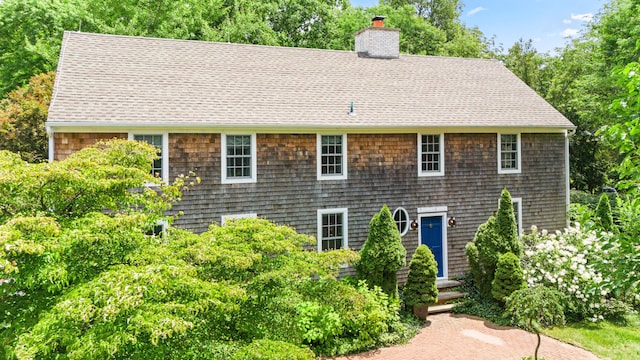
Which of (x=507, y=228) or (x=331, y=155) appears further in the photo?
(x=331, y=155)

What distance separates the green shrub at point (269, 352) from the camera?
17.2 ft

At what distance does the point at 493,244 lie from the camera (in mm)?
13055

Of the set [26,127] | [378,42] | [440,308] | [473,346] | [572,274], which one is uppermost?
[378,42]

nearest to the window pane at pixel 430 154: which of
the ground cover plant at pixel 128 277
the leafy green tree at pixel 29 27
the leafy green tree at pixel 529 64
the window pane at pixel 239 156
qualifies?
the window pane at pixel 239 156

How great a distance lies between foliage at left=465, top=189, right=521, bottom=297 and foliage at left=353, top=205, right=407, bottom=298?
2682 millimetres

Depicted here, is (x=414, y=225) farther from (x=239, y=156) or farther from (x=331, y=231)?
(x=239, y=156)

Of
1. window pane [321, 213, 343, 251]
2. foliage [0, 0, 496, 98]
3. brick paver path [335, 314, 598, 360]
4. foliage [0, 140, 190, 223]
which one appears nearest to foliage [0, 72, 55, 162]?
foliage [0, 0, 496, 98]

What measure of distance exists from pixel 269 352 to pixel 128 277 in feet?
5.99

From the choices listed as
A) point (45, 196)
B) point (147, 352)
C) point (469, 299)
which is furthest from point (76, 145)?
point (469, 299)

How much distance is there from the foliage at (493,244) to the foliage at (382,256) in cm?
268

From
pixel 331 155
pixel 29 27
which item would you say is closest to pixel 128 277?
pixel 331 155

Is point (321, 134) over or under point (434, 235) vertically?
over

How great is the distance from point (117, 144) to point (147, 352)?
3655 mm

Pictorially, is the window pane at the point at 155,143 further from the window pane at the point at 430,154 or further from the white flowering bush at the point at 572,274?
the white flowering bush at the point at 572,274
